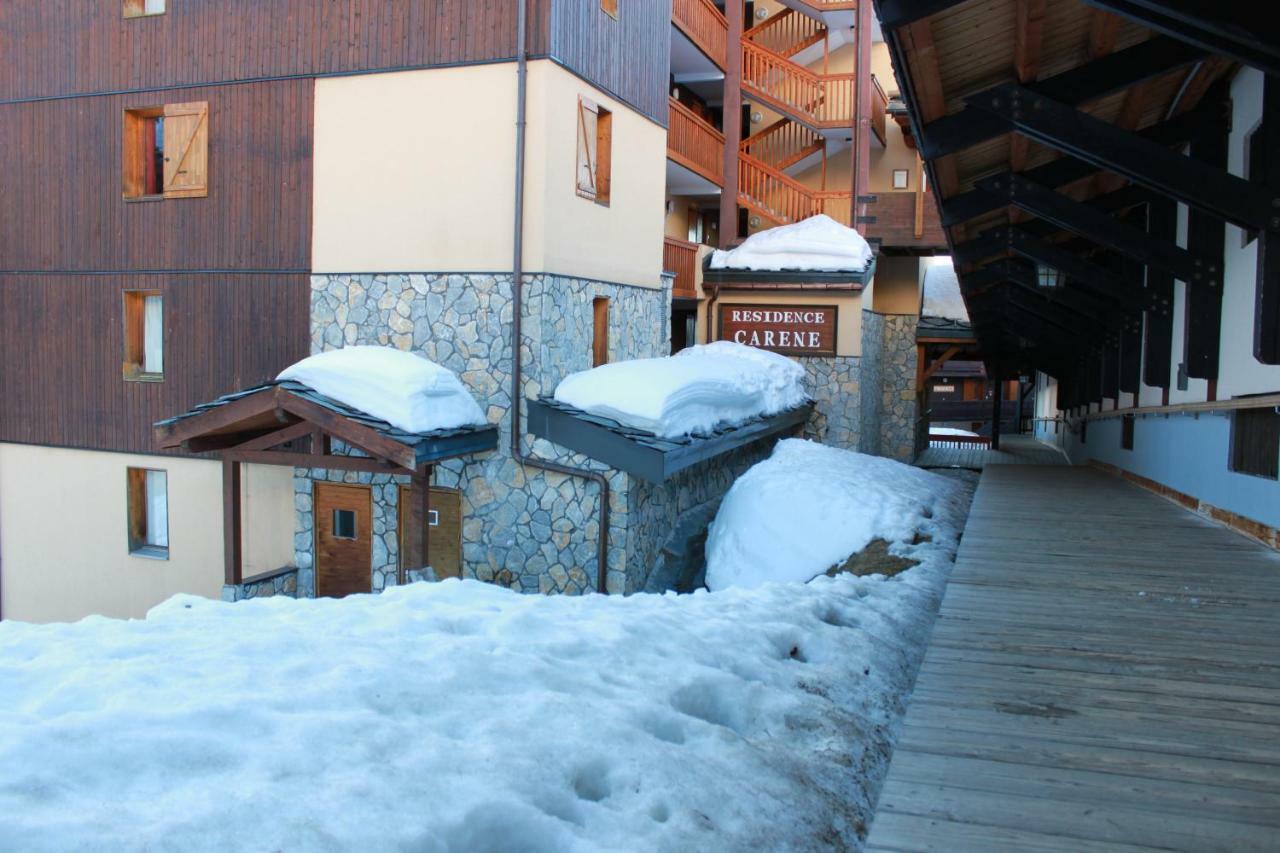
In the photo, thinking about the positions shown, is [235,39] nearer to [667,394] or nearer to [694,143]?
[667,394]

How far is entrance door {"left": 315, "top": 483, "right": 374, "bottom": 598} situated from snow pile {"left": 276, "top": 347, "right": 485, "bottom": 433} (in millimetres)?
2147

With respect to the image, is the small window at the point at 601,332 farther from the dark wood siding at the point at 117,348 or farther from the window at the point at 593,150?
the dark wood siding at the point at 117,348

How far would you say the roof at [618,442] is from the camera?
37.1 ft

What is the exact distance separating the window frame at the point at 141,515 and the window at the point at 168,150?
12.8 ft

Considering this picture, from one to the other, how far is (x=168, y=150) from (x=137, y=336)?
8.83 feet

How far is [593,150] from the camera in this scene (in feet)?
45.1

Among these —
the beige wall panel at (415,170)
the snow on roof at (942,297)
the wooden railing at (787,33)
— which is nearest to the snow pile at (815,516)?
the beige wall panel at (415,170)

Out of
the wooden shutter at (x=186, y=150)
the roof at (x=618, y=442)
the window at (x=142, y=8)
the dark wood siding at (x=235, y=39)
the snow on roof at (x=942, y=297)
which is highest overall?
the window at (x=142, y=8)

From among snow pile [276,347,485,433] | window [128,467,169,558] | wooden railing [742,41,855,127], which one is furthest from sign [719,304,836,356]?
window [128,467,169,558]

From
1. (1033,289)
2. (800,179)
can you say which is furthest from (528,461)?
(800,179)

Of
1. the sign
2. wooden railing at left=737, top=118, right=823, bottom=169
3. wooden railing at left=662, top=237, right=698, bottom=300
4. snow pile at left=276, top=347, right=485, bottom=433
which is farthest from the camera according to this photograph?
wooden railing at left=737, top=118, right=823, bottom=169

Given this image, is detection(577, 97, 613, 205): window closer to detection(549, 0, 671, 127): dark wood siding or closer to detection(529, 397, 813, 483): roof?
detection(549, 0, 671, 127): dark wood siding

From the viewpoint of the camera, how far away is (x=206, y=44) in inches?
543

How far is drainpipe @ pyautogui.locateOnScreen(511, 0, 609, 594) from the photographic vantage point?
1221 centimetres
